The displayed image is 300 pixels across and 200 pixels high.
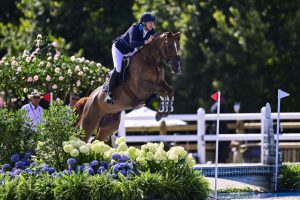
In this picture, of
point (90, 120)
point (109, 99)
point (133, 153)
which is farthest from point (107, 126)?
point (133, 153)

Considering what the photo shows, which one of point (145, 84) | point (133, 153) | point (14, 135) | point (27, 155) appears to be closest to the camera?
point (133, 153)

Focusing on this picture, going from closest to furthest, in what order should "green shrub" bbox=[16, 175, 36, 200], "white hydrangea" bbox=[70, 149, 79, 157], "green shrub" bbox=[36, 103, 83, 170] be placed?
"green shrub" bbox=[16, 175, 36, 200]
"white hydrangea" bbox=[70, 149, 79, 157]
"green shrub" bbox=[36, 103, 83, 170]

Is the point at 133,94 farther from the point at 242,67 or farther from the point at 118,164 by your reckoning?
the point at 242,67

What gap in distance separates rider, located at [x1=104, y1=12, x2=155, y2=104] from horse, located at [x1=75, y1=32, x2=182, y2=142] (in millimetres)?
118

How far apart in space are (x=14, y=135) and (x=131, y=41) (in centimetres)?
322

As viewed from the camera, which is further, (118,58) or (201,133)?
(201,133)

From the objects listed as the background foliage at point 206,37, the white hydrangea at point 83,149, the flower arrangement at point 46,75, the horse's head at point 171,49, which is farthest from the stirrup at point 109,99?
the background foliage at point 206,37

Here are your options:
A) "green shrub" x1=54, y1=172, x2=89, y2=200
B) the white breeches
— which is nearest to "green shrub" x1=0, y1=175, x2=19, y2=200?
"green shrub" x1=54, y1=172, x2=89, y2=200

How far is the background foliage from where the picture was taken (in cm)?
2642

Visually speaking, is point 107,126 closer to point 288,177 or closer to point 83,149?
point 288,177

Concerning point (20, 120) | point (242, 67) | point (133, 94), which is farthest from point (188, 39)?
point (20, 120)

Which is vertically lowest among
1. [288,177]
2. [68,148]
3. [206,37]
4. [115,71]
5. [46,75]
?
[288,177]

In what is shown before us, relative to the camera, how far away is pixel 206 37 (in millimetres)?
28312

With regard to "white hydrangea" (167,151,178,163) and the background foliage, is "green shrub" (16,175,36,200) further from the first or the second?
the background foliage
